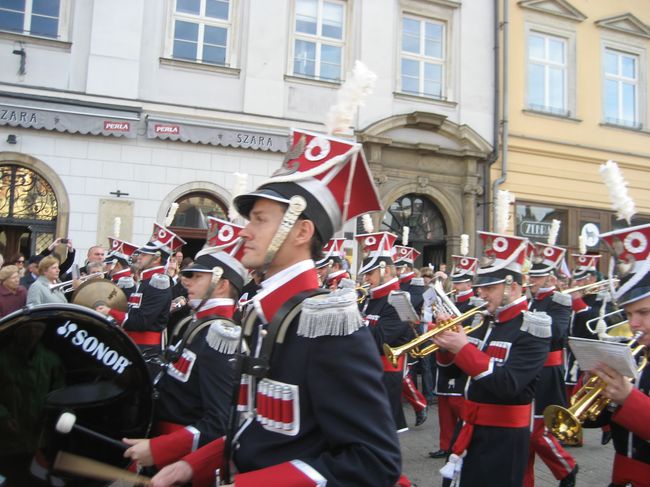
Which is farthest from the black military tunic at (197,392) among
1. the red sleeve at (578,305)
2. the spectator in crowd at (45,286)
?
the red sleeve at (578,305)

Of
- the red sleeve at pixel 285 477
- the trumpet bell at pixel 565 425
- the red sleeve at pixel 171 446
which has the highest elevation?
the red sleeve at pixel 285 477

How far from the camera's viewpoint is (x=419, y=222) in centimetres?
1557

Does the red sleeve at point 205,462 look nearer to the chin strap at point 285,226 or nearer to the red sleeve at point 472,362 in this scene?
the chin strap at point 285,226

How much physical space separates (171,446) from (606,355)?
2049mm

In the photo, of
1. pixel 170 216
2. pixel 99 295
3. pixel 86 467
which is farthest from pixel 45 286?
pixel 86 467

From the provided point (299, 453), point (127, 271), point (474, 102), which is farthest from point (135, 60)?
point (299, 453)

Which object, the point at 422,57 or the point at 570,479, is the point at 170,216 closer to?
the point at 570,479

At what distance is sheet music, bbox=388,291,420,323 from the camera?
5871 millimetres

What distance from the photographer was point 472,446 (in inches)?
149

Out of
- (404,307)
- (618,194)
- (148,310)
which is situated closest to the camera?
(618,194)

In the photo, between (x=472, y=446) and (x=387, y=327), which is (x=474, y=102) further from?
(x=472, y=446)

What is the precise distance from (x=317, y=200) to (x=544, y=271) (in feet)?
21.1

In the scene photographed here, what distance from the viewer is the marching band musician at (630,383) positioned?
2.59 meters

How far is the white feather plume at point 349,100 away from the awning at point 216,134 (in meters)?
10.3
